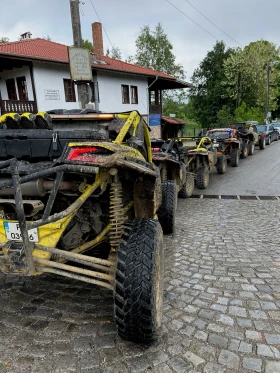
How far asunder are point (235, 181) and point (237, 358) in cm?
865

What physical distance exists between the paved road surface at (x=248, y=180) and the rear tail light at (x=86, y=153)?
23.2ft

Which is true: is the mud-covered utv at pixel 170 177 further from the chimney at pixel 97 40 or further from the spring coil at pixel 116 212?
the chimney at pixel 97 40

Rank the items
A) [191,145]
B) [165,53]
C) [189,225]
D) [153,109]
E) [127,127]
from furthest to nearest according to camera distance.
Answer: [165,53] < [153,109] < [191,145] < [189,225] < [127,127]

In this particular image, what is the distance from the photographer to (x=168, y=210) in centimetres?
514

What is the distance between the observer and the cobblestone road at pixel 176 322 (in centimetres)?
224

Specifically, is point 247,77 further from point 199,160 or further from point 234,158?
point 199,160

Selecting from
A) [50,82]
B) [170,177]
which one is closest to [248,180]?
[170,177]

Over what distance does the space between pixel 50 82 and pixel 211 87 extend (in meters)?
30.0

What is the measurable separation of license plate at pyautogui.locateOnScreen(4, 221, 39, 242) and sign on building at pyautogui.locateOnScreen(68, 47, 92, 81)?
7.49m

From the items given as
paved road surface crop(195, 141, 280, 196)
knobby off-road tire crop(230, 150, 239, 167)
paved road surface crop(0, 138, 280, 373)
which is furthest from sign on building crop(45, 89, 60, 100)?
paved road surface crop(0, 138, 280, 373)

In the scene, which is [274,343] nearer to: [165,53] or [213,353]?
[213,353]

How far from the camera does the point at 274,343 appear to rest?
2.42 meters

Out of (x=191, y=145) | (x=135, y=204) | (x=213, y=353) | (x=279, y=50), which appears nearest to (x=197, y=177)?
(x=191, y=145)

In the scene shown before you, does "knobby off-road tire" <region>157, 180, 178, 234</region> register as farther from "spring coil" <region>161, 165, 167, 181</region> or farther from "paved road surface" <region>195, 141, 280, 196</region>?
"paved road surface" <region>195, 141, 280, 196</region>
